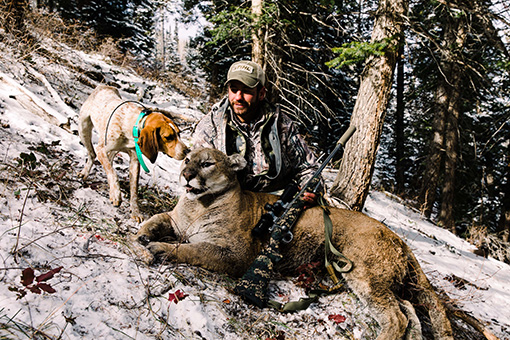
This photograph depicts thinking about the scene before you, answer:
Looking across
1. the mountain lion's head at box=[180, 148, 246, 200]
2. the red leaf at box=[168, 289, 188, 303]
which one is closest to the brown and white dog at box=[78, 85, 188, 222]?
the mountain lion's head at box=[180, 148, 246, 200]

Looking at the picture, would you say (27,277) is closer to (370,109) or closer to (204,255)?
(204,255)

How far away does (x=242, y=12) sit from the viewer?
23.4ft

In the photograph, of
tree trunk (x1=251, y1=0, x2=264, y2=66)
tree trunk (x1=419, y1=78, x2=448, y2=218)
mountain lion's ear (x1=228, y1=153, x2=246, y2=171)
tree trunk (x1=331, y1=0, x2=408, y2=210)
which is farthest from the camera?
tree trunk (x1=419, y1=78, x2=448, y2=218)

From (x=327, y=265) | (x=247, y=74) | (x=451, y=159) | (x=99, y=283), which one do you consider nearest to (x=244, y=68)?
(x=247, y=74)

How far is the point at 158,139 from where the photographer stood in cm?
421

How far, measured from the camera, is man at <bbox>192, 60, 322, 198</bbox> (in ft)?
13.2

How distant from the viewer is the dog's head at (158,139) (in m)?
4.07

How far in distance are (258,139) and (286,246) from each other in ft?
5.11

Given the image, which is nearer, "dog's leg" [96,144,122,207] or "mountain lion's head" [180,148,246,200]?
"mountain lion's head" [180,148,246,200]

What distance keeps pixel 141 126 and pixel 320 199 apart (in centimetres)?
267

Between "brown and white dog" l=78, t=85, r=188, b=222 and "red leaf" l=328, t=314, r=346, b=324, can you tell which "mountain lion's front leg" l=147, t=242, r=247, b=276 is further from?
"brown and white dog" l=78, t=85, r=188, b=222

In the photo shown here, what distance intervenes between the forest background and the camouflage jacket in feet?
5.82

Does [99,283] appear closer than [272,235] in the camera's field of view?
Yes

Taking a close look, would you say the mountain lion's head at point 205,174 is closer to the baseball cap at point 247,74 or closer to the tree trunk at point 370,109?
the baseball cap at point 247,74
